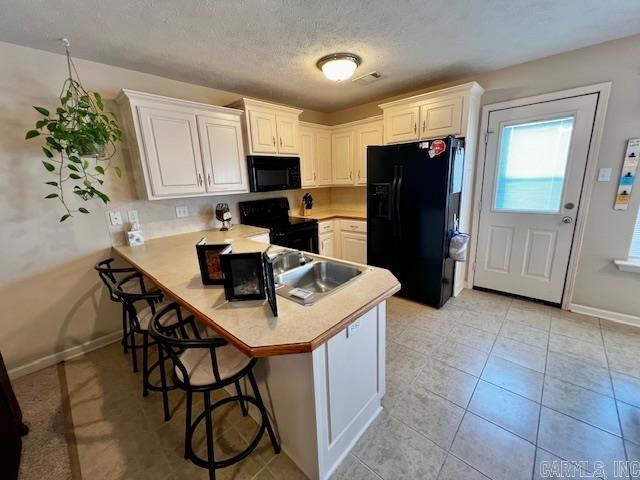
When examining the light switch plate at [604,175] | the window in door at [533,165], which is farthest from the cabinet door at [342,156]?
the light switch plate at [604,175]

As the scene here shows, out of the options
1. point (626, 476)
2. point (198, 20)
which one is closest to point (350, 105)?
point (198, 20)

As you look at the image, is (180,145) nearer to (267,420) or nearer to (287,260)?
(287,260)

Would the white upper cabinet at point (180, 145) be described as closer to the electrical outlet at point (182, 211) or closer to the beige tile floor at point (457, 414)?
the electrical outlet at point (182, 211)

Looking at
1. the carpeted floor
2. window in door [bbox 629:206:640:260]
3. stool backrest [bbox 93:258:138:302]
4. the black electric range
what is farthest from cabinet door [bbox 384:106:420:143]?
the carpeted floor

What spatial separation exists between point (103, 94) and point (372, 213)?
9.18 feet

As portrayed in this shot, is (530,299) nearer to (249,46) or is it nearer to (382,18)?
(382,18)

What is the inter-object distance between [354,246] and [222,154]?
2067mm

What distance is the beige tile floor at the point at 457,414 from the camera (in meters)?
1.32

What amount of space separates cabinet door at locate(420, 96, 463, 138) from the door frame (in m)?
0.38

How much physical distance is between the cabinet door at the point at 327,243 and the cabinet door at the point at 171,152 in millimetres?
1691

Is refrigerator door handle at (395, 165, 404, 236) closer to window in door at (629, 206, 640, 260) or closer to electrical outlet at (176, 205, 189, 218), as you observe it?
window in door at (629, 206, 640, 260)

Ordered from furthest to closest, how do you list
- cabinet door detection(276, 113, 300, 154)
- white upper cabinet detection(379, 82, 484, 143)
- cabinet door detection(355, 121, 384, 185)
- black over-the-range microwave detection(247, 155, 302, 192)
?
cabinet door detection(355, 121, 384, 185) → cabinet door detection(276, 113, 300, 154) → black over-the-range microwave detection(247, 155, 302, 192) → white upper cabinet detection(379, 82, 484, 143)

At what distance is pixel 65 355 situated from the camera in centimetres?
224

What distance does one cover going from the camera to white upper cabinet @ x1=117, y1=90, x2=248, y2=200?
2180mm
